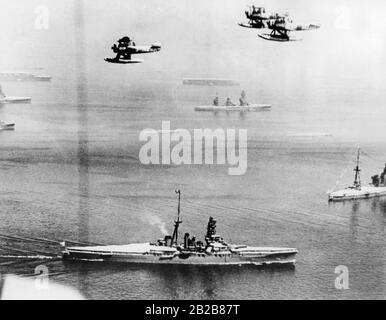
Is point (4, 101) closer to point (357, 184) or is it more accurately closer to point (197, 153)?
point (197, 153)

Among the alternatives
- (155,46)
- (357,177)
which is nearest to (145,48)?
(155,46)

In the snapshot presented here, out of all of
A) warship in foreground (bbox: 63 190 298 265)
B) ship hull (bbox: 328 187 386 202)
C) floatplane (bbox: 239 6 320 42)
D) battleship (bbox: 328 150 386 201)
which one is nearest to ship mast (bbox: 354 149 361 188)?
battleship (bbox: 328 150 386 201)

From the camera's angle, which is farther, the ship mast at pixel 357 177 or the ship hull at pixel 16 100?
the ship hull at pixel 16 100

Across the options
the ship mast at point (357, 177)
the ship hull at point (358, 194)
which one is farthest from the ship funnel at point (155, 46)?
the ship hull at point (358, 194)

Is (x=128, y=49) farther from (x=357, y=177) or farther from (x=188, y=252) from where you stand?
(x=357, y=177)

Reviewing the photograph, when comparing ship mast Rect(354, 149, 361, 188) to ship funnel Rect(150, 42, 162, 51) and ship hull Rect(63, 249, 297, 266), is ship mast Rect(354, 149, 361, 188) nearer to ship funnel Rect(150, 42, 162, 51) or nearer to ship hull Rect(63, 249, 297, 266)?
ship hull Rect(63, 249, 297, 266)

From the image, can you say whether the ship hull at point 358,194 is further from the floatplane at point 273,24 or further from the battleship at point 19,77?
the battleship at point 19,77

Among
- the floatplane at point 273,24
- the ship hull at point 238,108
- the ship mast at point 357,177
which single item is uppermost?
the floatplane at point 273,24
